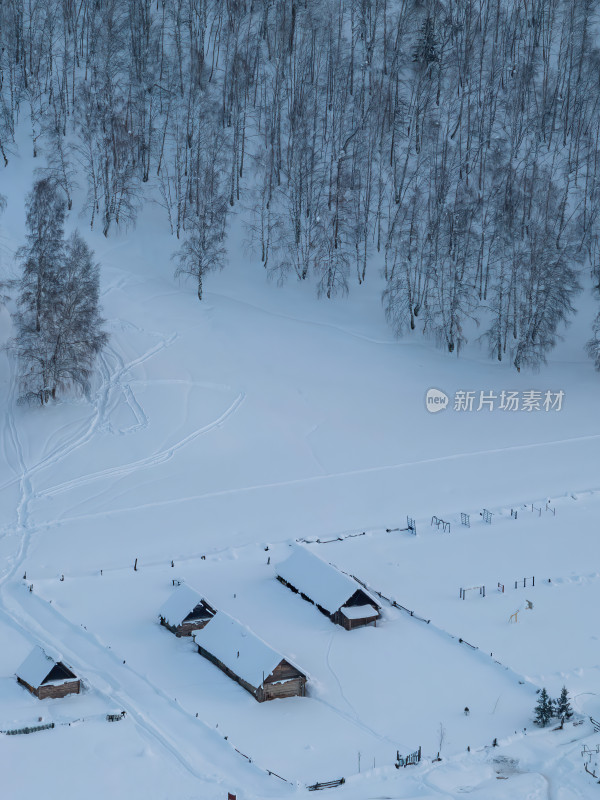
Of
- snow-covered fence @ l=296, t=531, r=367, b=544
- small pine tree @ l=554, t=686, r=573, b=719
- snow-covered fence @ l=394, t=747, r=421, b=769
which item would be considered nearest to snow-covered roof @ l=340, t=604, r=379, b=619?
snow-covered fence @ l=296, t=531, r=367, b=544

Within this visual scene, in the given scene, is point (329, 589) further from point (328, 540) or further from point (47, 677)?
point (47, 677)

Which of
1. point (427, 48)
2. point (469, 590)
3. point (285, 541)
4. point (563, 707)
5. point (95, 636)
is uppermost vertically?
point (427, 48)

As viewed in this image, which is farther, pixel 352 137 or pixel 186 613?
pixel 352 137

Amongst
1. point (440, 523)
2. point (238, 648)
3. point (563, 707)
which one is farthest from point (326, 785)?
point (440, 523)

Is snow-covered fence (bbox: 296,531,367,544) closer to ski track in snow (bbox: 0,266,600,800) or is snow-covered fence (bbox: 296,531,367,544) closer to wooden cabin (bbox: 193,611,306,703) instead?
ski track in snow (bbox: 0,266,600,800)

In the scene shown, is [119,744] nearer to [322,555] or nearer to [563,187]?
[322,555]

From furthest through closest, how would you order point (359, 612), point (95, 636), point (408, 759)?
point (359, 612) < point (95, 636) < point (408, 759)
